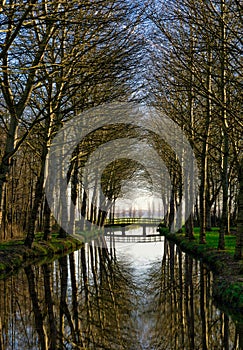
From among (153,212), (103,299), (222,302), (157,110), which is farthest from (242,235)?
(153,212)

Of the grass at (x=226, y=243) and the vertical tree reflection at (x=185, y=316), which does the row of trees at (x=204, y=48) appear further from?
the vertical tree reflection at (x=185, y=316)

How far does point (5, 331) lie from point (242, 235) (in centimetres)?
918

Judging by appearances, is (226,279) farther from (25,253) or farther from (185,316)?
(25,253)

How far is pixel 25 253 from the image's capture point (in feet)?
62.6

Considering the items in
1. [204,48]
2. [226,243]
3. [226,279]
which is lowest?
[226,279]

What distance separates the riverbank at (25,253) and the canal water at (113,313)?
0.68 m

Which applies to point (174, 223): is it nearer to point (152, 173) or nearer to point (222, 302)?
point (152, 173)

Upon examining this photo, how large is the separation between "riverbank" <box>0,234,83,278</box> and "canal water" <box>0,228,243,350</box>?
678 mm

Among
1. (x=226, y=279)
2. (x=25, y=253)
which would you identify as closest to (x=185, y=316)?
(x=226, y=279)

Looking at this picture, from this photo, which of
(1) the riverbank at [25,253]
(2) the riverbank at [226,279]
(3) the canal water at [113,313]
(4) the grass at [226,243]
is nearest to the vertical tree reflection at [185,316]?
(3) the canal water at [113,313]

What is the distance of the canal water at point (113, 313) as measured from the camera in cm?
741

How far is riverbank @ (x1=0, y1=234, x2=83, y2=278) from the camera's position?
16000mm

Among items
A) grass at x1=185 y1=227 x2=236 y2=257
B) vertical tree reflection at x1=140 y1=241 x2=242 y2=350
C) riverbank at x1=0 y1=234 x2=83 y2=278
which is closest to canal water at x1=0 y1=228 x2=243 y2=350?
vertical tree reflection at x1=140 y1=241 x2=242 y2=350

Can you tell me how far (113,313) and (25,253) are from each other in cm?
1018
